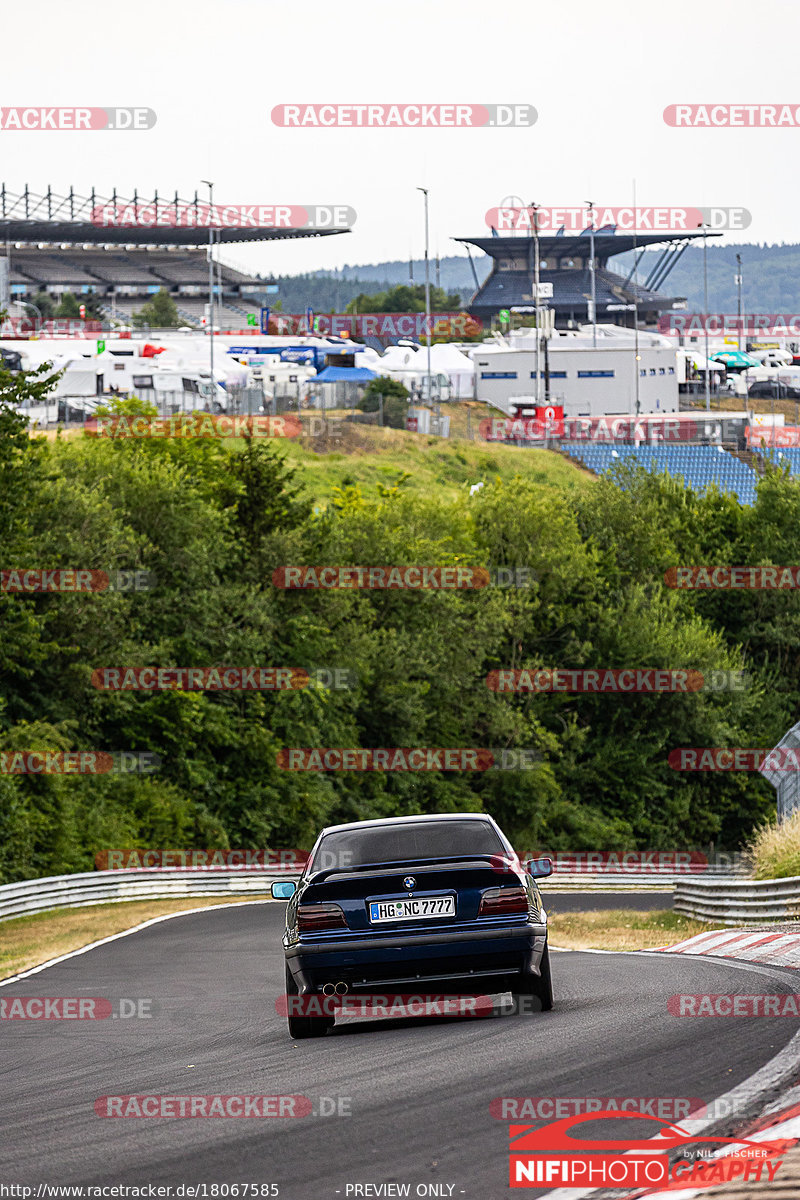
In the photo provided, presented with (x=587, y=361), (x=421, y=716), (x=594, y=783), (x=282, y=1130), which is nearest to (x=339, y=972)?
(x=282, y=1130)

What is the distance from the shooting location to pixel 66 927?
23.5 meters

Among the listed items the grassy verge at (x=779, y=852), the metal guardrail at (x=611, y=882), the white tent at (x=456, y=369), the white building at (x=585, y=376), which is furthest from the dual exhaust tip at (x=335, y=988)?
the white tent at (x=456, y=369)

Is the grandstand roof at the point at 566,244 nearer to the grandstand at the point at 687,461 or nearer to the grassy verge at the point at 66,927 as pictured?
the grandstand at the point at 687,461

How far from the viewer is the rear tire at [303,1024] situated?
8.90 meters

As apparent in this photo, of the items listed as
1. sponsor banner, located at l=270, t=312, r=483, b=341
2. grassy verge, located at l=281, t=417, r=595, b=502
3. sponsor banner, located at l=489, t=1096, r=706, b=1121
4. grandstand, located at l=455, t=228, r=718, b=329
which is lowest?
sponsor banner, located at l=489, t=1096, r=706, b=1121

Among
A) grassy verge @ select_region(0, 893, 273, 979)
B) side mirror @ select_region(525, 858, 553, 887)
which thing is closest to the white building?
grassy verge @ select_region(0, 893, 273, 979)

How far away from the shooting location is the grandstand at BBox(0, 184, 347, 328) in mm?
148625

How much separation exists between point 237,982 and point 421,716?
3012 cm

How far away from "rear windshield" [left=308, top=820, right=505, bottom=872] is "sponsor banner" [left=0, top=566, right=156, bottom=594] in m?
23.1

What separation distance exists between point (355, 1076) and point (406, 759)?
1447 inches

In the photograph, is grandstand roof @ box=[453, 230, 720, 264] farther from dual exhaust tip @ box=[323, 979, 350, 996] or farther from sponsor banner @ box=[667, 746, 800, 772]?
dual exhaust tip @ box=[323, 979, 350, 996]

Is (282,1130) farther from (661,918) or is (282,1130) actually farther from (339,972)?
(661,918)

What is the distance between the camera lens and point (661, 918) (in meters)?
21.8

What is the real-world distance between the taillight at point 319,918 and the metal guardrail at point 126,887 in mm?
16880
